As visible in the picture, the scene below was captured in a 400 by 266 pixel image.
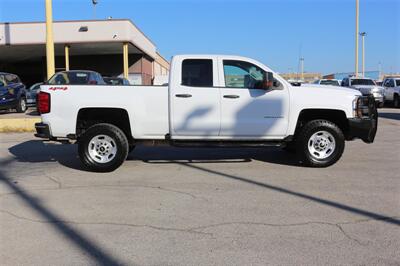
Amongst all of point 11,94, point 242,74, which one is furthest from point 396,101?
point 242,74

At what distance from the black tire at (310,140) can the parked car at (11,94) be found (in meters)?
15.5

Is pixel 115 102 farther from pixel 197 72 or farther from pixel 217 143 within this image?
pixel 217 143

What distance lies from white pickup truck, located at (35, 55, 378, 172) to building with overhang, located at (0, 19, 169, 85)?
25.2 m

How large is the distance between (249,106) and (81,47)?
30629 mm

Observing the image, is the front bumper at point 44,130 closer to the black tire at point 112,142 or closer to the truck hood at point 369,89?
the black tire at point 112,142

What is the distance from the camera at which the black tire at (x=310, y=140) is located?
823 centimetres

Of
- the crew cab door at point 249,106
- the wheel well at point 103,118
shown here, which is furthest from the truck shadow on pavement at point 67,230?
the crew cab door at point 249,106

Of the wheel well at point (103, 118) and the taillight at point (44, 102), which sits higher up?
the taillight at point (44, 102)

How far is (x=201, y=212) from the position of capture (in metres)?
5.66

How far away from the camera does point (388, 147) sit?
10.8 meters

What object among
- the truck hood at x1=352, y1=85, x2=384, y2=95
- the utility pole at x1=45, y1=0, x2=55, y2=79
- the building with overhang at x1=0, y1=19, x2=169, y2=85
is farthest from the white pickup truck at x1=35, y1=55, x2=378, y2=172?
the building with overhang at x1=0, y1=19, x2=169, y2=85

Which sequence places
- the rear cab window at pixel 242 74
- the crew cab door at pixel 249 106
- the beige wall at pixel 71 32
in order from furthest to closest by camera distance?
the beige wall at pixel 71 32 → the rear cab window at pixel 242 74 → the crew cab door at pixel 249 106

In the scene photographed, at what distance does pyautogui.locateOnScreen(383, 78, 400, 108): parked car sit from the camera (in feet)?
88.6

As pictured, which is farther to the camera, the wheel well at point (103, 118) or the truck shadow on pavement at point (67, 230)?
the wheel well at point (103, 118)
